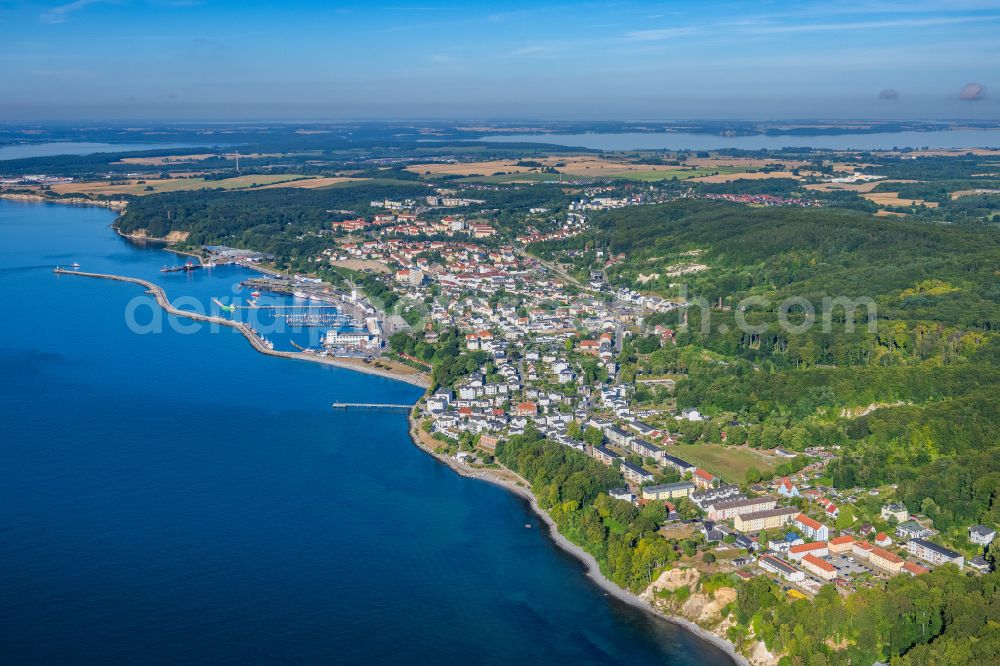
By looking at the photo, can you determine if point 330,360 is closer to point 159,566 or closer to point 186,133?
point 159,566

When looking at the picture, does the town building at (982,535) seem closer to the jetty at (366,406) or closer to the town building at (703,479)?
the town building at (703,479)

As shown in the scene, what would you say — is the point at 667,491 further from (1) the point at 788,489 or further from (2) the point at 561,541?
(2) the point at 561,541

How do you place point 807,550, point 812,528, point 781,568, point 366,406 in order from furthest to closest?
point 366,406, point 812,528, point 807,550, point 781,568

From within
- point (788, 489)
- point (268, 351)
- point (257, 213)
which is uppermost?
point (257, 213)

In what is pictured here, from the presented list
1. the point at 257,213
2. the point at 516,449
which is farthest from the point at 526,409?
the point at 257,213

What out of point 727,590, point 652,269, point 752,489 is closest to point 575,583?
point 727,590

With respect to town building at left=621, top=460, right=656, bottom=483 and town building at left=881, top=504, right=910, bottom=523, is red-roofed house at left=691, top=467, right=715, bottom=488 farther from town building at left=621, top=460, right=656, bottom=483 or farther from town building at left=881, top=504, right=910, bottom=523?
town building at left=881, top=504, right=910, bottom=523

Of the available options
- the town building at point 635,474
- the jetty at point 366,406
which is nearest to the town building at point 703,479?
the town building at point 635,474
